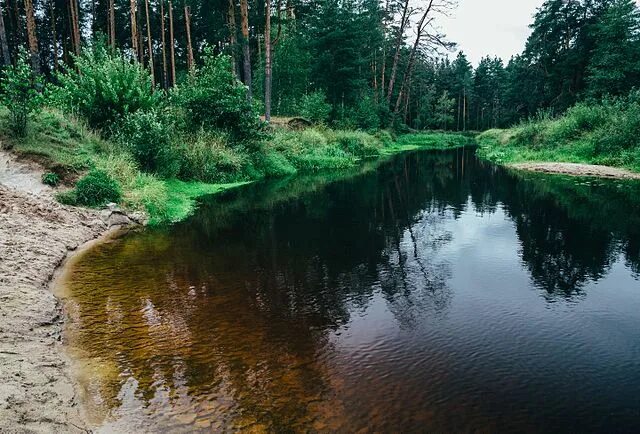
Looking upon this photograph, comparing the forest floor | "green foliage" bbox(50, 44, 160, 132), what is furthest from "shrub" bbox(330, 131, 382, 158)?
the forest floor

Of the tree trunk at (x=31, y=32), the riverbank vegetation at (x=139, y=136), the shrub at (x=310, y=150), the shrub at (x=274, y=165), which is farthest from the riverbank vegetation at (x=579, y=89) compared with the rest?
the tree trunk at (x=31, y=32)

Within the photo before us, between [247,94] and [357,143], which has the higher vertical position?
[247,94]

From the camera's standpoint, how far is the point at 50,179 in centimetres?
1163

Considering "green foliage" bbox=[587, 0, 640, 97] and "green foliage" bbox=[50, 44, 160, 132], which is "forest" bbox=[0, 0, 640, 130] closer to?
"green foliage" bbox=[587, 0, 640, 97]

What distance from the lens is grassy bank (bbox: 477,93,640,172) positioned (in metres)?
22.1

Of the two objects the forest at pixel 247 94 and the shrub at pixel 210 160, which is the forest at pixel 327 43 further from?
the shrub at pixel 210 160

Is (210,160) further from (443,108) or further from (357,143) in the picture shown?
(443,108)

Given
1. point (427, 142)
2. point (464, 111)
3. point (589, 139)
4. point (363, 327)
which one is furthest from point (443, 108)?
point (363, 327)

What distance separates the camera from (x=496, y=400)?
447 centimetres

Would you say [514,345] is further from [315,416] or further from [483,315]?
[315,416]

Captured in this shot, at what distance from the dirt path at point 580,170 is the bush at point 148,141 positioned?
18944mm

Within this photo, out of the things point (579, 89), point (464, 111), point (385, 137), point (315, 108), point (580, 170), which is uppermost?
point (464, 111)

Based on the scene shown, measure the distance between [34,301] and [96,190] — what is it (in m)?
6.14

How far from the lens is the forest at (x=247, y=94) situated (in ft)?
45.1
